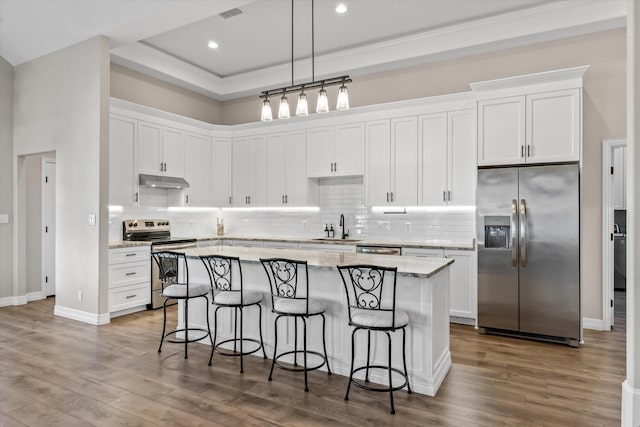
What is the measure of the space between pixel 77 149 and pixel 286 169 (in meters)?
2.91

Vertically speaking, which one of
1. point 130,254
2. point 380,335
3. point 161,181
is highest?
point 161,181

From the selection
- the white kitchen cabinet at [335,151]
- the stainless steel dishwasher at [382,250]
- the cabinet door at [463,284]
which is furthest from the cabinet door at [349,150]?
the cabinet door at [463,284]

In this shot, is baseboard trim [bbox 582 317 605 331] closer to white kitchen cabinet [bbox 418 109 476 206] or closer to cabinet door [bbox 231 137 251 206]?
white kitchen cabinet [bbox 418 109 476 206]

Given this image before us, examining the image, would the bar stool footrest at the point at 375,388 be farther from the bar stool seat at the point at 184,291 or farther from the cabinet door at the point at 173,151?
the cabinet door at the point at 173,151

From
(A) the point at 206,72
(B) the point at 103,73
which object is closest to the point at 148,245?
(B) the point at 103,73

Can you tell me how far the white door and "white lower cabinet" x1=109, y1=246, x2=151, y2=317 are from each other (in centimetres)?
209

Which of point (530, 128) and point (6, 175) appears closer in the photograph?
point (530, 128)

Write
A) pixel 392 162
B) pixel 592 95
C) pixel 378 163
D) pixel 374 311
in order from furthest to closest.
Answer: pixel 378 163, pixel 392 162, pixel 592 95, pixel 374 311

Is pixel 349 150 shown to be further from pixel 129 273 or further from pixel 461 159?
pixel 129 273

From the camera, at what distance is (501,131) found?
14.7ft

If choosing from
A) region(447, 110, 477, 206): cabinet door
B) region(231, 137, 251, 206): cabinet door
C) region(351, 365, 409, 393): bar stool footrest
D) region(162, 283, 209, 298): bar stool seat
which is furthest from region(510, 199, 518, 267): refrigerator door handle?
region(231, 137, 251, 206): cabinet door

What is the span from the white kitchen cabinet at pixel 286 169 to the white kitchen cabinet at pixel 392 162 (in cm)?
114

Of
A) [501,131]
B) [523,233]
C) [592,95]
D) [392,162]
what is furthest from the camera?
[392,162]

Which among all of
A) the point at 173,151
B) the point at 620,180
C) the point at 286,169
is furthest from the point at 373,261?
the point at 620,180
